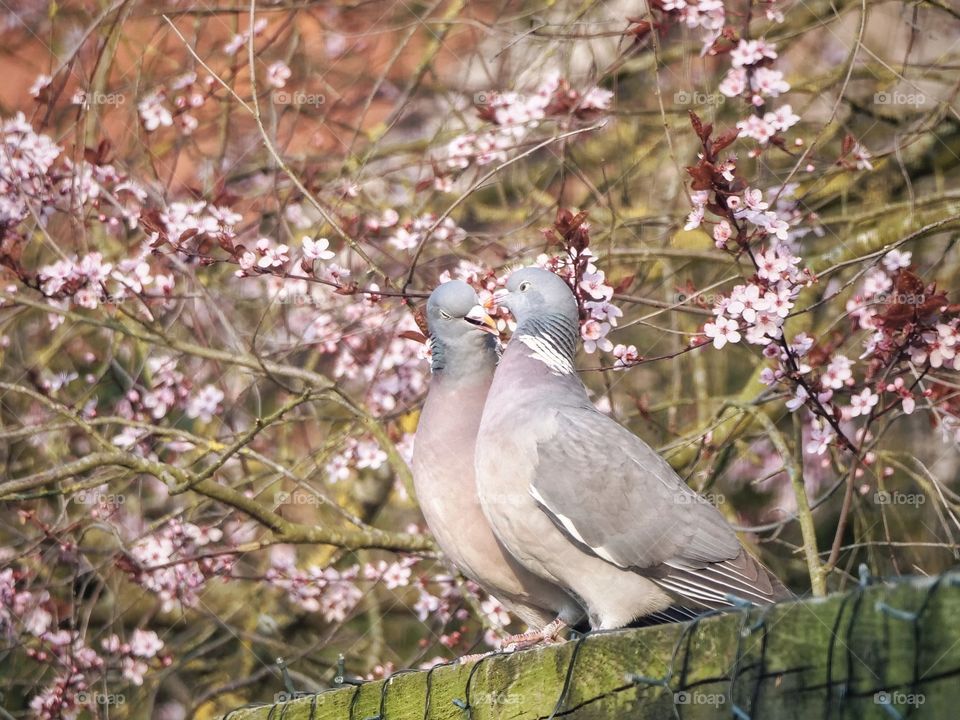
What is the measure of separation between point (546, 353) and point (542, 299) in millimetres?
145

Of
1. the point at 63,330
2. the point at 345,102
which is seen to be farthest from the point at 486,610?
the point at 345,102

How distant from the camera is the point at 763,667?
1.81 metres

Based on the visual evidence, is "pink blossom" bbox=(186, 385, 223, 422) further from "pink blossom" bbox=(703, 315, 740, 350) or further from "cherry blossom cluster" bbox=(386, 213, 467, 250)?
"pink blossom" bbox=(703, 315, 740, 350)

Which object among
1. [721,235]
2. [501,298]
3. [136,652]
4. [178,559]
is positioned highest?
[721,235]

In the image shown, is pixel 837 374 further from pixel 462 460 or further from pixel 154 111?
pixel 154 111

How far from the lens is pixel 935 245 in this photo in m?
5.53

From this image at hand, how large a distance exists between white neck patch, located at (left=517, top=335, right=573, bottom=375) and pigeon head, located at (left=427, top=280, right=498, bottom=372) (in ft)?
0.67

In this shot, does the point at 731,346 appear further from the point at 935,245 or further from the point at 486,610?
the point at 486,610

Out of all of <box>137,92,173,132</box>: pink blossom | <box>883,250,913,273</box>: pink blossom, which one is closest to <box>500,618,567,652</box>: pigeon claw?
<box>883,250,913,273</box>: pink blossom

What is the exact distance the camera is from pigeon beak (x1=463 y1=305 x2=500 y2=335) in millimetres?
3598

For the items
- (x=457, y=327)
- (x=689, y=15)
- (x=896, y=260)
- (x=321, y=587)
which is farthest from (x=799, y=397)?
(x=321, y=587)

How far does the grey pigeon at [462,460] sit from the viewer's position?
137 inches

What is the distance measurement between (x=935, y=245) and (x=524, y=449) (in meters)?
3.04

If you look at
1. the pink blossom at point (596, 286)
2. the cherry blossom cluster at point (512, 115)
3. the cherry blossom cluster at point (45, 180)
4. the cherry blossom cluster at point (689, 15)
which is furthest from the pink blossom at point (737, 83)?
the cherry blossom cluster at point (45, 180)
